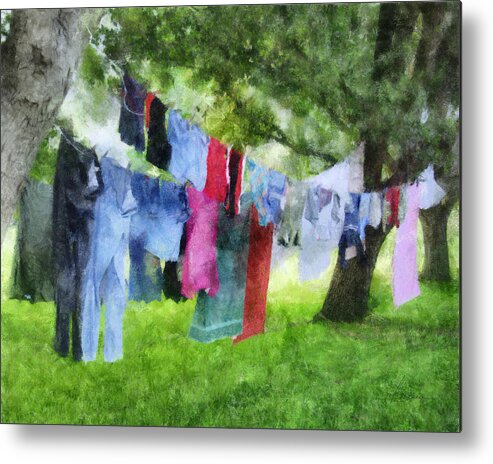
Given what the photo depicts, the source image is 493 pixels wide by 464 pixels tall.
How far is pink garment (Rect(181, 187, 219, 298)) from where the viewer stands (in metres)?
3.93

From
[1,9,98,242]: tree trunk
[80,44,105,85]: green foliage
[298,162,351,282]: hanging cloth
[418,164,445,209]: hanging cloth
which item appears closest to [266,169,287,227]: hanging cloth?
[298,162,351,282]: hanging cloth

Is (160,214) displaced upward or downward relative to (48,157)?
downward

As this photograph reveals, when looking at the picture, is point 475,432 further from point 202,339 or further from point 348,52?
point 348,52

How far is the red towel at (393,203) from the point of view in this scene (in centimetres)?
387

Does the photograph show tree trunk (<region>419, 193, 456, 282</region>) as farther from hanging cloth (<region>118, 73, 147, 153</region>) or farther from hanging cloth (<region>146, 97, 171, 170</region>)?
hanging cloth (<region>118, 73, 147, 153</region>)

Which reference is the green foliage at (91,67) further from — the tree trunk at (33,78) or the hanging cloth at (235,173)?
the hanging cloth at (235,173)

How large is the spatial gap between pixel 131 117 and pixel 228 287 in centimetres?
89

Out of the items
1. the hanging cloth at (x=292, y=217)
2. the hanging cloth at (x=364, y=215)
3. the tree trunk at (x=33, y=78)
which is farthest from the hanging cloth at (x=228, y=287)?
the tree trunk at (x=33, y=78)

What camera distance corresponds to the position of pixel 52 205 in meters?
3.96

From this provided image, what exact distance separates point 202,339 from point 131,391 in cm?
41

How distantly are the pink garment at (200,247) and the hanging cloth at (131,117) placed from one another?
33 centimetres

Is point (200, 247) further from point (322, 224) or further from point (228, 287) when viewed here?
point (322, 224)

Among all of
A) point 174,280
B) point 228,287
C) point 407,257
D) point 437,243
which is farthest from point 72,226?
point 437,243

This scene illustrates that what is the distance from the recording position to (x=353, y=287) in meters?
3.88
